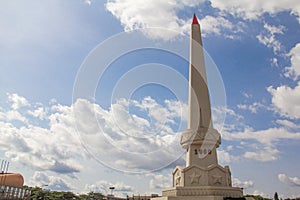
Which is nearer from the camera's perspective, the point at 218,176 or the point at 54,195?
the point at 218,176

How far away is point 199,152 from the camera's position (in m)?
26.9

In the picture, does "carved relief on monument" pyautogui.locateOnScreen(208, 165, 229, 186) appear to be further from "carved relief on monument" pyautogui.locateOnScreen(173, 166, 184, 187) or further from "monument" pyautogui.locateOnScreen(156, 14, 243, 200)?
"carved relief on monument" pyautogui.locateOnScreen(173, 166, 184, 187)

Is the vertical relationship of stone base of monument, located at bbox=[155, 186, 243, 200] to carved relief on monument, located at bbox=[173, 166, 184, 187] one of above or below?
below

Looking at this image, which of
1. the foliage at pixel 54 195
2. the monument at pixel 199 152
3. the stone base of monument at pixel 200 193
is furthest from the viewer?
the foliage at pixel 54 195

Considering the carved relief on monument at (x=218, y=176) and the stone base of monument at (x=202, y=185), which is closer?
the stone base of monument at (x=202, y=185)

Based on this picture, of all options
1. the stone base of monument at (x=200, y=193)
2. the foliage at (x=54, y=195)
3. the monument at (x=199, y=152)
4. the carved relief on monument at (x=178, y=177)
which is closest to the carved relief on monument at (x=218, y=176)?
the monument at (x=199, y=152)

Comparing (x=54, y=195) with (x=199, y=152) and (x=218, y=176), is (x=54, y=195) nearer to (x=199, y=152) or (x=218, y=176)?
(x=199, y=152)

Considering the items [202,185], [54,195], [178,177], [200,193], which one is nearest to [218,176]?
[202,185]

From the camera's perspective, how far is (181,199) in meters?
23.5

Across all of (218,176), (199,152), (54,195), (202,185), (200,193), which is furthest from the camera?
(54,195)

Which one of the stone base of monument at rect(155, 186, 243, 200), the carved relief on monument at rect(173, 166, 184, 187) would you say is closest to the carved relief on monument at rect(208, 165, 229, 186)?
the stone base of monument at rect(155, 186, 243, 200)

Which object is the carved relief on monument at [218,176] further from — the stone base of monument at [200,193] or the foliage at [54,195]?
the foliage at [54,195]

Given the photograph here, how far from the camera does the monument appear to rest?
79.3 ft

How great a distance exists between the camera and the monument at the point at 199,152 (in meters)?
24.2
